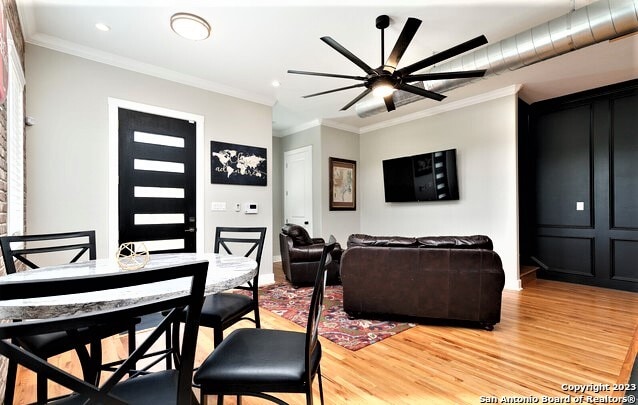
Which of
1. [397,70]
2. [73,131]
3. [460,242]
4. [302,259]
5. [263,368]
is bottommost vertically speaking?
[302,259]

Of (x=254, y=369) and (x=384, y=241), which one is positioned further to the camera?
(x=384, y=241)

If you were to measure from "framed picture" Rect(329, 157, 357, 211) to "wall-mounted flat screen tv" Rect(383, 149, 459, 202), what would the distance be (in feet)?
2.47

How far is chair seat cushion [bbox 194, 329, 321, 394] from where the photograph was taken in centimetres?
111

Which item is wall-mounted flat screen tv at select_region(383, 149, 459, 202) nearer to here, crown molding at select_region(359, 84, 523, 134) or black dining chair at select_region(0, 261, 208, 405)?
crown molding at select_region(359, 84, 523, 134)

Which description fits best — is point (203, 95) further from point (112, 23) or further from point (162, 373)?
point (162, 373)

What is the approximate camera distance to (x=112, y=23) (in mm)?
2711

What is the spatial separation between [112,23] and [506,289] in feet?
17.9

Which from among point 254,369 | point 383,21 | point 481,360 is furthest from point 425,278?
point 383,21

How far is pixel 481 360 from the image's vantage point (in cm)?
214

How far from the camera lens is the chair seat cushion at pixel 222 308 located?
1675 millimetres


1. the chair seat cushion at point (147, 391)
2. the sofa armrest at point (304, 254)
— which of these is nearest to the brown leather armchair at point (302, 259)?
the sofa armrest at point (304, 254)

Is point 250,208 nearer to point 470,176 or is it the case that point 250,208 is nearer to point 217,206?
point 217,206

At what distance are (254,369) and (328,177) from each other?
476 centimetres

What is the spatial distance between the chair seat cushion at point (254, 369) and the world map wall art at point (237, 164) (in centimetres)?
304
